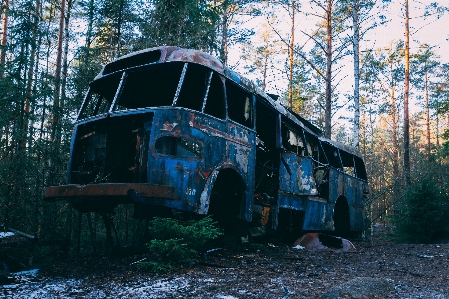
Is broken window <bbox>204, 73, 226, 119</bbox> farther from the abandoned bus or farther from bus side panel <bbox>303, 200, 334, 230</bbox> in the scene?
bus side panel <bbox>303, 200, 334, 230</bbox>

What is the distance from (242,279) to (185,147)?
6.20 ft

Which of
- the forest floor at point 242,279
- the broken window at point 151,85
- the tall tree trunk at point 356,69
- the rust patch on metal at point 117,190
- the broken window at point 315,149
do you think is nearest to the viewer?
the forest floor at point 242,279

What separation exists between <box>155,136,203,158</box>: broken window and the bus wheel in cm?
104

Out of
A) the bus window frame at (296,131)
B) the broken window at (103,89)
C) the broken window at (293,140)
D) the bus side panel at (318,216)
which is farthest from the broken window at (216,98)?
the bus side panel at (318,216)

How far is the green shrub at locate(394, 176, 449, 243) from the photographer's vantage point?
1264 cm

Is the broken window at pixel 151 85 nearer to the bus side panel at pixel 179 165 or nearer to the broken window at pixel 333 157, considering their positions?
the bus side panel at pixel 179 165

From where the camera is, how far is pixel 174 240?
4.98m

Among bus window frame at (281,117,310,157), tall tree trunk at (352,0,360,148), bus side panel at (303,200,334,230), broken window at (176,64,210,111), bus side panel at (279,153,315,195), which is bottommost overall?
bus side panel at (303,200,334,230)

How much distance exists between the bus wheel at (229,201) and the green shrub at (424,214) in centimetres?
867

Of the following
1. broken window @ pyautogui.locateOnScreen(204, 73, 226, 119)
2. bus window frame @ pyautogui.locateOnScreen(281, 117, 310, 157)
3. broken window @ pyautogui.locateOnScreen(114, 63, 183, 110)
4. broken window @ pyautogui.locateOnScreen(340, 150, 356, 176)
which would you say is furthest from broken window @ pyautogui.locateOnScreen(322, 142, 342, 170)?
broken window @ pyautogui.locateOnScreen(114, 63, 183, 110)

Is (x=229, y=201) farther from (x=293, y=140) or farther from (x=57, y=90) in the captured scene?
(x=57, y=90)

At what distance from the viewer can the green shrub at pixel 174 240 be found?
5.00 m

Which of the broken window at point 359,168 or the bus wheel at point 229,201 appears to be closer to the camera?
the bus wheel at point 229,201

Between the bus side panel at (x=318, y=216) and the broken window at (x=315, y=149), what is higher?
the broken window at (x=315, y=149)
